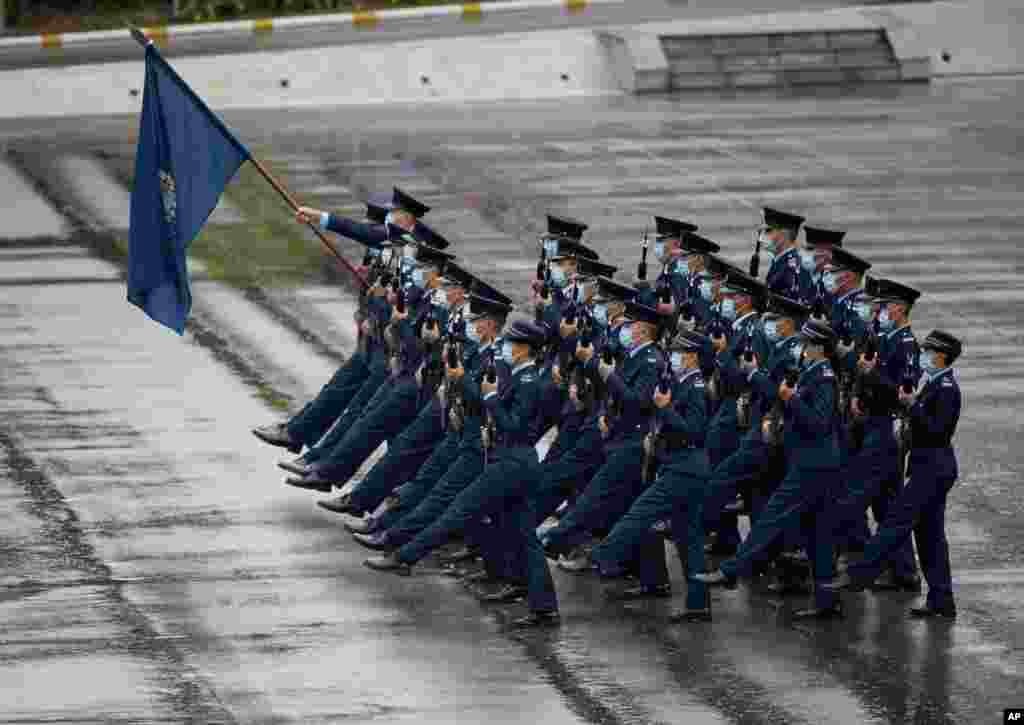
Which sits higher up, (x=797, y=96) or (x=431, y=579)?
(x=797, y=96)

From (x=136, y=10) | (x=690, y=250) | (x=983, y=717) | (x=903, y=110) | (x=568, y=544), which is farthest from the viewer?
(x=136, y=10)

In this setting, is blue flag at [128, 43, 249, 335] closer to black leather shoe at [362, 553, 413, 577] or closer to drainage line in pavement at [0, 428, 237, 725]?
drainage line in pavement at [0, 428, 237, 725]

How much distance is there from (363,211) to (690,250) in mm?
10800

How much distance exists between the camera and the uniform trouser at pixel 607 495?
46.4ft

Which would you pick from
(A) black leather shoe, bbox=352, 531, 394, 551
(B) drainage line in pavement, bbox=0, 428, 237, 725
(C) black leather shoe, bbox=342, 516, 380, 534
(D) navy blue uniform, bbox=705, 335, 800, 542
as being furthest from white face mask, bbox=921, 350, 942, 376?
(B) drainage line in pavement, bbox=0, 428, 237, 725

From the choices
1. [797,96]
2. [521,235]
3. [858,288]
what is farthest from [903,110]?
[858,288]

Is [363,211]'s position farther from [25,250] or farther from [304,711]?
[304,711]

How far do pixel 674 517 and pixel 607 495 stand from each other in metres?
0.57

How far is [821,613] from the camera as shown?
13.7 meters

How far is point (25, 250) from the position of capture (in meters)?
24.9

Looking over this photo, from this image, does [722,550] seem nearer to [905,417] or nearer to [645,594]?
[645,594]

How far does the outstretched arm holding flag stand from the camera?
1623 cm

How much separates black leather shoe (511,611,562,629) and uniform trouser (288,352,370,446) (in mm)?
3309

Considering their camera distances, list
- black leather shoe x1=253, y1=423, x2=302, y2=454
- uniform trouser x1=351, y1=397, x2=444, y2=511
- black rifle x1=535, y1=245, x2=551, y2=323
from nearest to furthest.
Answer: uniform trouser x1=351, y1=397, x2=444, y2=511 → black rifle x1=535, y1=245, x2=551, y2=323 → black leather shoe x1=253, y1=423, x2=302, y2=454
